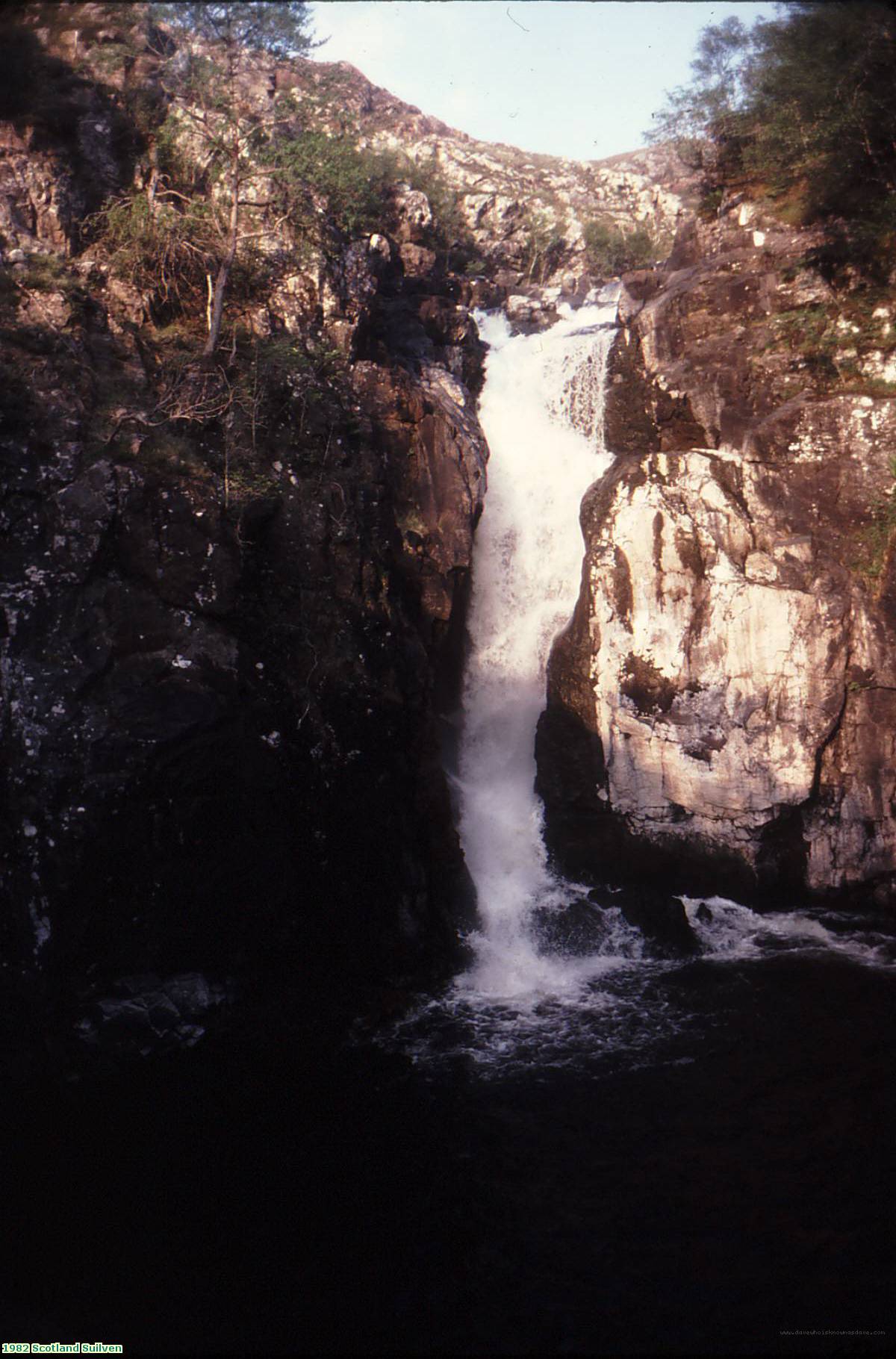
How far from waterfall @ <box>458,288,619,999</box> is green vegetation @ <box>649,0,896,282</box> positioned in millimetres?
4584

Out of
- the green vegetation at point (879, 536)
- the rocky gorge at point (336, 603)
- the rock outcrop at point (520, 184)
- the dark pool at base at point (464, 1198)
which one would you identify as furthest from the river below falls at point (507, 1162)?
the rock outcrop at point (520, 184)

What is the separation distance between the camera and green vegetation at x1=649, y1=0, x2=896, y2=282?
14.7 meters

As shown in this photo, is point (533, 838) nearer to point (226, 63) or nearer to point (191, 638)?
point (191, 638)

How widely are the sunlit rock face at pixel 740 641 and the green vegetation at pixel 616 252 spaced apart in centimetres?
2014

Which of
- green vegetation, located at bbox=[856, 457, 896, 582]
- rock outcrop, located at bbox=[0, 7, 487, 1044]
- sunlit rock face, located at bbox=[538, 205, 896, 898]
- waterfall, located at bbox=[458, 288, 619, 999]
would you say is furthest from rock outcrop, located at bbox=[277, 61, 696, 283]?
green vegetation, located at bbox=[856, 457, 896, 582]

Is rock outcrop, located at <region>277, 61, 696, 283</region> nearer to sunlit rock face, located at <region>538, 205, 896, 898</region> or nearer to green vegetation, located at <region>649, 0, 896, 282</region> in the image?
green vegetation, located at <region>649, 0, 896, 282</region>

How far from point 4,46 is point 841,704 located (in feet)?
60.2

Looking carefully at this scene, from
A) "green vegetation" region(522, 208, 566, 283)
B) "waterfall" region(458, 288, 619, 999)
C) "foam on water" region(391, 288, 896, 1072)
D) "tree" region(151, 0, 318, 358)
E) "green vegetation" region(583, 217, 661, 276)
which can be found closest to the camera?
"foam on water" region(391, 288, 896, 1072)

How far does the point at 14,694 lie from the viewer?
10.2 meters

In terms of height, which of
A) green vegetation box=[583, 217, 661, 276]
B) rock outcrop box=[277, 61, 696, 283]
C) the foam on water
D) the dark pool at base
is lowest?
the dark pool at base

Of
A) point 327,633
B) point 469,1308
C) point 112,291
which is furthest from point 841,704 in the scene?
point 112,291

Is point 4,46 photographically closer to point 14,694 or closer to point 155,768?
point 14,694

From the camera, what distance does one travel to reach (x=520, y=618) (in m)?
17.4

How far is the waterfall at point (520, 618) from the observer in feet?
46.2
